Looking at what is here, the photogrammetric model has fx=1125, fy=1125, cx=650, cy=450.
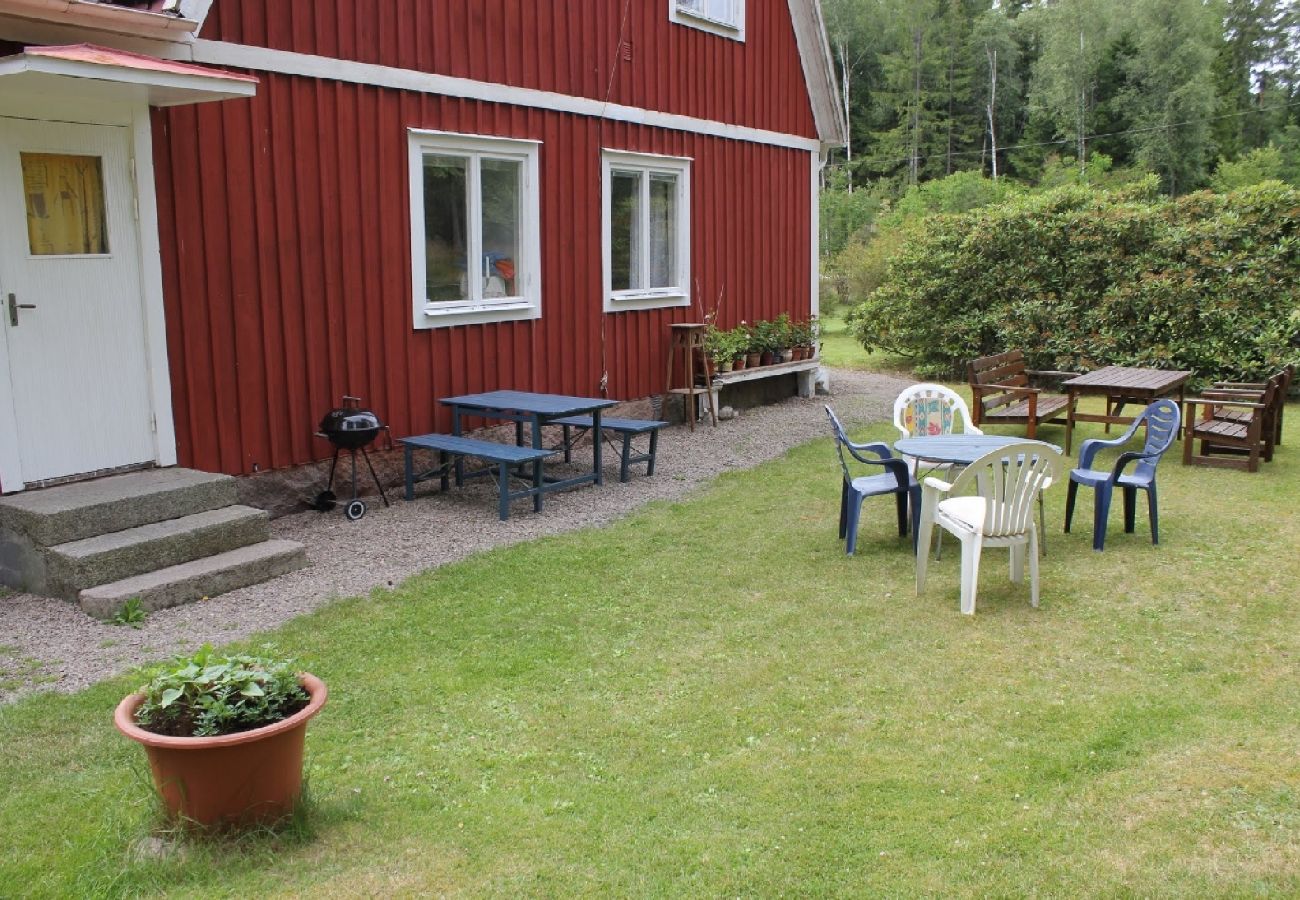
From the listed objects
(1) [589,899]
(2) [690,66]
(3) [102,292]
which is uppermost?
(2) [690,66]

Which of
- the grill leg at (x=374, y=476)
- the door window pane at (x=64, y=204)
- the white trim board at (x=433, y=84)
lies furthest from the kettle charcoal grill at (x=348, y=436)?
the white trim board at (x=433, y=84)

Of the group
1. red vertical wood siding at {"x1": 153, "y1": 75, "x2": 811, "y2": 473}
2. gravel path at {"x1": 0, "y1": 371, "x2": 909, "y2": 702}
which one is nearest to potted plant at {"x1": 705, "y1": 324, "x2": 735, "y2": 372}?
gravel path at {"x1": 0, "y1": 371, "x2": 909, "y2": 702}

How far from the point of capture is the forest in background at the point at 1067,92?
42719 millimetres

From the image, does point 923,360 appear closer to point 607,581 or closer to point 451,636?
point 607,581

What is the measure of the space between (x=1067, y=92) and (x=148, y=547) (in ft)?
150

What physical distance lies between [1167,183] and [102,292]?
4355cm

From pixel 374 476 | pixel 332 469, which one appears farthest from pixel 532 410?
pixel 332 469

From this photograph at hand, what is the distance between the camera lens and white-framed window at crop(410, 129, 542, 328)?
8.54 meters

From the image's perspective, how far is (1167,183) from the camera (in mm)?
42500

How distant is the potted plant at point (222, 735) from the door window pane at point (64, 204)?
3.84 meters

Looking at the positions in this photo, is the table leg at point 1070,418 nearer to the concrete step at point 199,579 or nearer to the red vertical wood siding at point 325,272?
the red vertical wood siding at point 325,272

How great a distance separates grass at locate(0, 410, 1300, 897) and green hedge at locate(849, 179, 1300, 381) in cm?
665

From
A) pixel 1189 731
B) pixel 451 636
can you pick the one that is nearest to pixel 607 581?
pixel 451 636

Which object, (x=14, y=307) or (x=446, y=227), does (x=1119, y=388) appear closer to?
(x=446, y=227)
